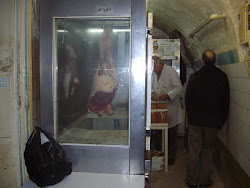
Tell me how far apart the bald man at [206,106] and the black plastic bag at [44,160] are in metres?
2.41

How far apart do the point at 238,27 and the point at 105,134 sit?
226 cm

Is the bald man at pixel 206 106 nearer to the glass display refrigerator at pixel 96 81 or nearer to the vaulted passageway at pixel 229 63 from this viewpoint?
the vaulted passageway at pixel 229 63

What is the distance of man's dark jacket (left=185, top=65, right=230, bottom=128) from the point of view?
3.68 m

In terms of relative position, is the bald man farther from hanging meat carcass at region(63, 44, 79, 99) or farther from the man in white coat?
hanging meat carcass at region(63, 44, 79, 99)

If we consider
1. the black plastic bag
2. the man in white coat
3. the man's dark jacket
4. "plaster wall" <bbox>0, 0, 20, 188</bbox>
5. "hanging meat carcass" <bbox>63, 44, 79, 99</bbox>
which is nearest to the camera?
the black plastic bag

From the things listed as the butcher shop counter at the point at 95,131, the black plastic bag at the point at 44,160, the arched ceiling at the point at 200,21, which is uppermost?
the arched ceiling at the point at 200,21

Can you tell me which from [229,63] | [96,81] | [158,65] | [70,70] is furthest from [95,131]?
[158,65]

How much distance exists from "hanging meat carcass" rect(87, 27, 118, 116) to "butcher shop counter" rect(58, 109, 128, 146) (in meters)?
0.06

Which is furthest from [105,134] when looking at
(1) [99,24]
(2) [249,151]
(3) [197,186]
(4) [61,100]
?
(3) [197,186]

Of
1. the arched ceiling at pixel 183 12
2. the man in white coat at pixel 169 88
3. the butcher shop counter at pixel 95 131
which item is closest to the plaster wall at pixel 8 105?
the butcher shop counter at pixel 95 131

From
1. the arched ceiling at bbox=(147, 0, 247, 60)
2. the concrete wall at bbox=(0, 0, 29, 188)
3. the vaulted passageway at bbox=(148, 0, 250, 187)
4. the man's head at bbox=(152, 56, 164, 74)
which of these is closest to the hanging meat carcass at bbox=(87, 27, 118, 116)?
the concrete wall at bbox=(0, 0, 29, 188)

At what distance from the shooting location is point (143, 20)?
5.69 feet

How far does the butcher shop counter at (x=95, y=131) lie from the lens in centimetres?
192

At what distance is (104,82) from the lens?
1.95m
